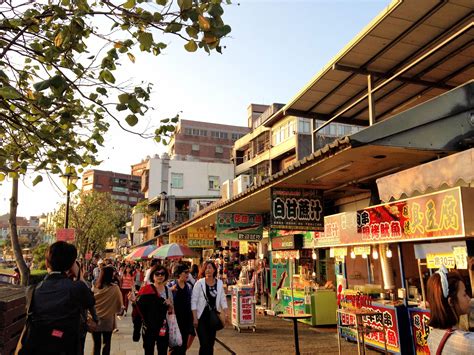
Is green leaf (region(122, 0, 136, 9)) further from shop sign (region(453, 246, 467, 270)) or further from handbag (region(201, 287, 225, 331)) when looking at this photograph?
shop sign (region(453, 246, 467, 270))

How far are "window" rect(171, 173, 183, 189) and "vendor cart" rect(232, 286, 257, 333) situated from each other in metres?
39.5

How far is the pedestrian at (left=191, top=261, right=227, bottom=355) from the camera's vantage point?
261 inches

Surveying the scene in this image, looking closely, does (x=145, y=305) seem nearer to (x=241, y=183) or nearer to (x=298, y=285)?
(x=298, y=285)

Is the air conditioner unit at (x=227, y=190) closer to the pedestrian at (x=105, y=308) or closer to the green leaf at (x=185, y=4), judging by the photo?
the pedestrian at (x=105, y=308)

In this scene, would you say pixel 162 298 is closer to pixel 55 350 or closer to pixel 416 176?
pixel 55 350

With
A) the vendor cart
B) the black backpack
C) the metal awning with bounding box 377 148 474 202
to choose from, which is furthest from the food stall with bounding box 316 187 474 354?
the black backpack

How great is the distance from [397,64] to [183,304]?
601 centimetres

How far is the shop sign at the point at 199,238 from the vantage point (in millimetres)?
21656

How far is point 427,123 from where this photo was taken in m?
6.20

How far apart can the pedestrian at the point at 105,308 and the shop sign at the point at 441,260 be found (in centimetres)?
558


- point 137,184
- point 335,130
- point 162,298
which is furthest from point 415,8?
point 137,184

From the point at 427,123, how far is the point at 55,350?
224 inches

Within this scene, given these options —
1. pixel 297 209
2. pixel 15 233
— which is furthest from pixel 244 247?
pixel 15 233

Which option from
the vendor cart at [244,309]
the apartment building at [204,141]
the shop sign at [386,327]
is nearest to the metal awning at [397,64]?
the shop sign at [386,327]
